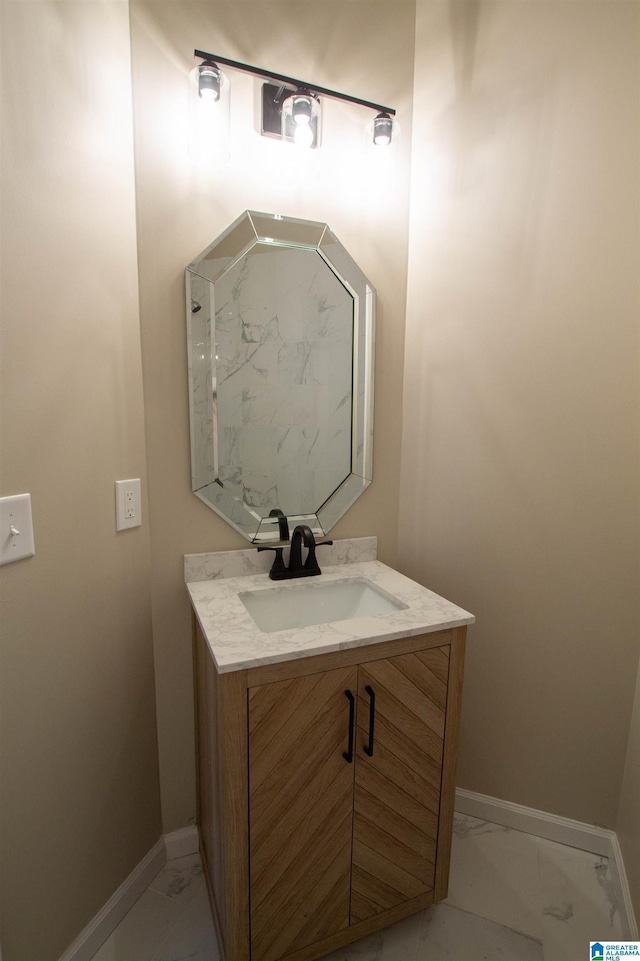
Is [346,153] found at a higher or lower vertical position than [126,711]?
higher

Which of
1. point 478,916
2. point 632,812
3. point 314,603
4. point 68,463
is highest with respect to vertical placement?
point 68,463

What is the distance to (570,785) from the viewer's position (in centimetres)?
150

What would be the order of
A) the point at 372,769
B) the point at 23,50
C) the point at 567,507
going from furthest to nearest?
1. the point at 567,507
2. the point at 372,769
3. the point at 23,50

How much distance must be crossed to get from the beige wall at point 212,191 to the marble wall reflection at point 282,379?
0.39 feet

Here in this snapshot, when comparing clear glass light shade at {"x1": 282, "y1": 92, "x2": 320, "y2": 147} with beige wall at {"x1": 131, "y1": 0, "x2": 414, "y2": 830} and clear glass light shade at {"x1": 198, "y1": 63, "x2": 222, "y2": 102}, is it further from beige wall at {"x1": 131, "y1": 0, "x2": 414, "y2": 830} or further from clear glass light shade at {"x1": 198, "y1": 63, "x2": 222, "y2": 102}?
clear glass light shade at {"x1": 198, "y1": 63, "x2": 222, "y2": 102}

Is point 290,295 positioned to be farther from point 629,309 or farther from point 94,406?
point 629,309

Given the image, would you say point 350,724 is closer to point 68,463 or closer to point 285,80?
point 68,463

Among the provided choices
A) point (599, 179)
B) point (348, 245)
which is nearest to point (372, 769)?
point (348, 245)

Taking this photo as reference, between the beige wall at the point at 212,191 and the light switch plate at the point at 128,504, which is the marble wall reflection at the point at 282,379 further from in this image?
the light switch plate at the point at 128,504

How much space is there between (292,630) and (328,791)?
0.39 m

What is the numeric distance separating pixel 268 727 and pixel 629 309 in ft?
4.79

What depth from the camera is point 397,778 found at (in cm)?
114

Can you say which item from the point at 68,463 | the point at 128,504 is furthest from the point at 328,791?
the point at 68,463

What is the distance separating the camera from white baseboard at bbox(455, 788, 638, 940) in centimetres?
143
